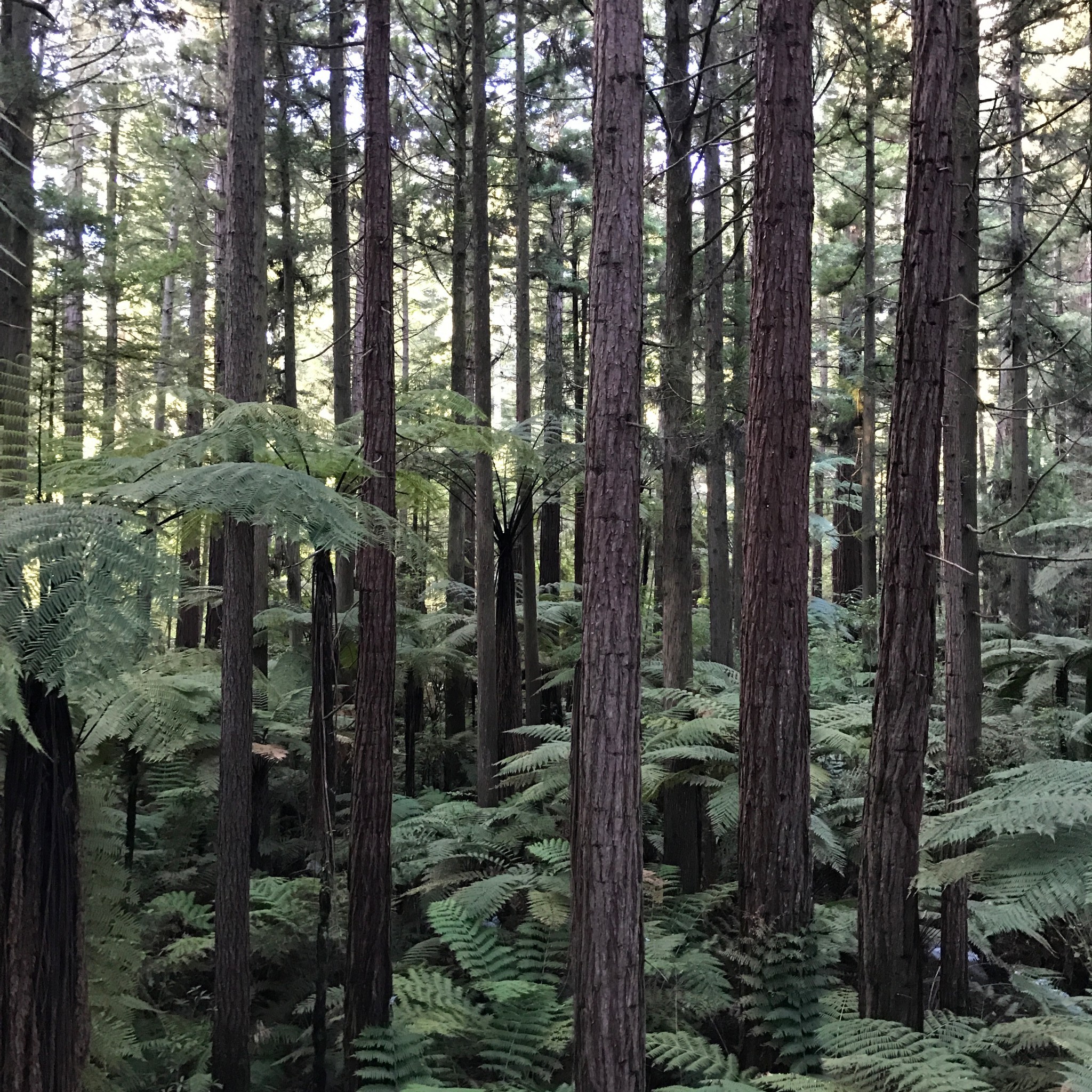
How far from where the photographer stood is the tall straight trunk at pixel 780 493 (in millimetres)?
5031

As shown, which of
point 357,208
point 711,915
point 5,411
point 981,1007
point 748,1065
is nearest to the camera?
point 5,411

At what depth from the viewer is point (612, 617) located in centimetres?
406

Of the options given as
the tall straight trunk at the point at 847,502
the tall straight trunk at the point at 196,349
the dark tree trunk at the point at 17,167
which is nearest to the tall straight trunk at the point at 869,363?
the tall straight trunk at the point at 847,502

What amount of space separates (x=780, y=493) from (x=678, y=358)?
7.86 feet

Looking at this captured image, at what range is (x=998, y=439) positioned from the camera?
22156 mm

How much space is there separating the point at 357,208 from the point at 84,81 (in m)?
6.81

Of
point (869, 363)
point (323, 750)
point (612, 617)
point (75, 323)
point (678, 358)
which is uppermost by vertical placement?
point (75, 323)

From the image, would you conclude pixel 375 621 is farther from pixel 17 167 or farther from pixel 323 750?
pixel 17 167

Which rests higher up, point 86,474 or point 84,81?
point 84,81

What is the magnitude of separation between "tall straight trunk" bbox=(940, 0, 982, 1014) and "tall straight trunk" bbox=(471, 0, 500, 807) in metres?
4.64

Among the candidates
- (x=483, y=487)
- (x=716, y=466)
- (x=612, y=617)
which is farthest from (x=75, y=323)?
(x=612, y=617)

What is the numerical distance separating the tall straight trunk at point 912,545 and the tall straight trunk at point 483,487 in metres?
5.12

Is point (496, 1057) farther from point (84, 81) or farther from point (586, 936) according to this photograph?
point (84, 81)

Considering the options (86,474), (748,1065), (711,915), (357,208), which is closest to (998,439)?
(357,208)
